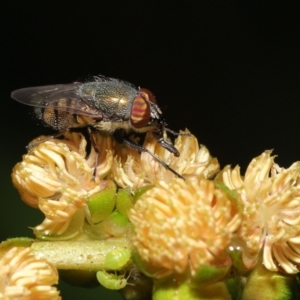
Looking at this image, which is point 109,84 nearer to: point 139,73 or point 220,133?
point 220,133

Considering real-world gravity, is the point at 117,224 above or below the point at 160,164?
below

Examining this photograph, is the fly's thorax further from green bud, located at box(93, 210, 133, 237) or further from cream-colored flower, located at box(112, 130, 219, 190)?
green bud, located at box(93, 210, 133, 237)

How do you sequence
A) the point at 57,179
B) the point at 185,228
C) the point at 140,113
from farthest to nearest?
the point at 140,113 → the point at 57,179 → the point at 185,228

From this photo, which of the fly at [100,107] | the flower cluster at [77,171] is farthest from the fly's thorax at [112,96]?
the flower cluster at [77,171]

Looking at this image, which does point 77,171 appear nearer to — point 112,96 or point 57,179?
point 57,179

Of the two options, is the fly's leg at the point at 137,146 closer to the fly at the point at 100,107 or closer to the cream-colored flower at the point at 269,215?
the fly at the point at 100,107

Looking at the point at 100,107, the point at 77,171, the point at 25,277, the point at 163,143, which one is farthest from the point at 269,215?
the point at 100,107

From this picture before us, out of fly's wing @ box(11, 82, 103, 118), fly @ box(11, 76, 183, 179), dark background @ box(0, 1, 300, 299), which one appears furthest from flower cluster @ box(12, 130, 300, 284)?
dark background @ box(0, 1, 300, 299)
